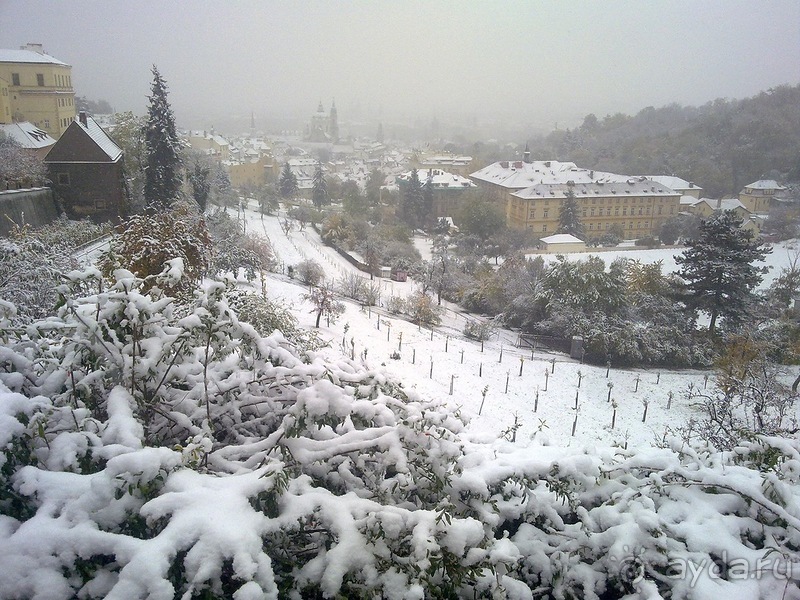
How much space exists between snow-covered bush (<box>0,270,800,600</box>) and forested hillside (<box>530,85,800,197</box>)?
1768 inches

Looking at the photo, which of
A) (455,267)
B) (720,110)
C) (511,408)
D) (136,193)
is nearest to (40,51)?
(136,193)

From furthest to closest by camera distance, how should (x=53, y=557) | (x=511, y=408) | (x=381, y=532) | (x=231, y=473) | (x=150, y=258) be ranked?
(x=511, y=408), (x=150, y=258), (x=231, y=473), (x=381, y=532), (x=53, y=557)

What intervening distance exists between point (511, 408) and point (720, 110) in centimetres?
5565

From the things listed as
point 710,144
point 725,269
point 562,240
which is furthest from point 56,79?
point 710,144

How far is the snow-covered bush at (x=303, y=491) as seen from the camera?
1245mm

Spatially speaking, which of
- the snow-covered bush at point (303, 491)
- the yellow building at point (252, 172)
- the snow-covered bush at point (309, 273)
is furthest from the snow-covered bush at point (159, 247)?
the yellow building at point (252, 172)

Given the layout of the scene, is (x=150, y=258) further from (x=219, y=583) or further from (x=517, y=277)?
(x=517, y=277)

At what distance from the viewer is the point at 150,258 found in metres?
6.26

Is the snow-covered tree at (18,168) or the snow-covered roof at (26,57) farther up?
the snow-covered roof at (26,57)

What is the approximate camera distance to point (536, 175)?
38.1m

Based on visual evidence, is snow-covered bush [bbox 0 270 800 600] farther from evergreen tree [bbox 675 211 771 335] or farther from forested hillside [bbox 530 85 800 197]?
forested hillside [bbox 530 85 800 197]

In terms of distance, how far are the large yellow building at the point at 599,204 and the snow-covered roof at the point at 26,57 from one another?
2453cm

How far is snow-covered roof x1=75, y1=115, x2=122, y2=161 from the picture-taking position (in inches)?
567

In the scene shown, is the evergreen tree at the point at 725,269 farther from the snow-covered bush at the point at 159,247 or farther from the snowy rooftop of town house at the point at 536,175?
the snowy rooftop of town house at the point at 536,175
